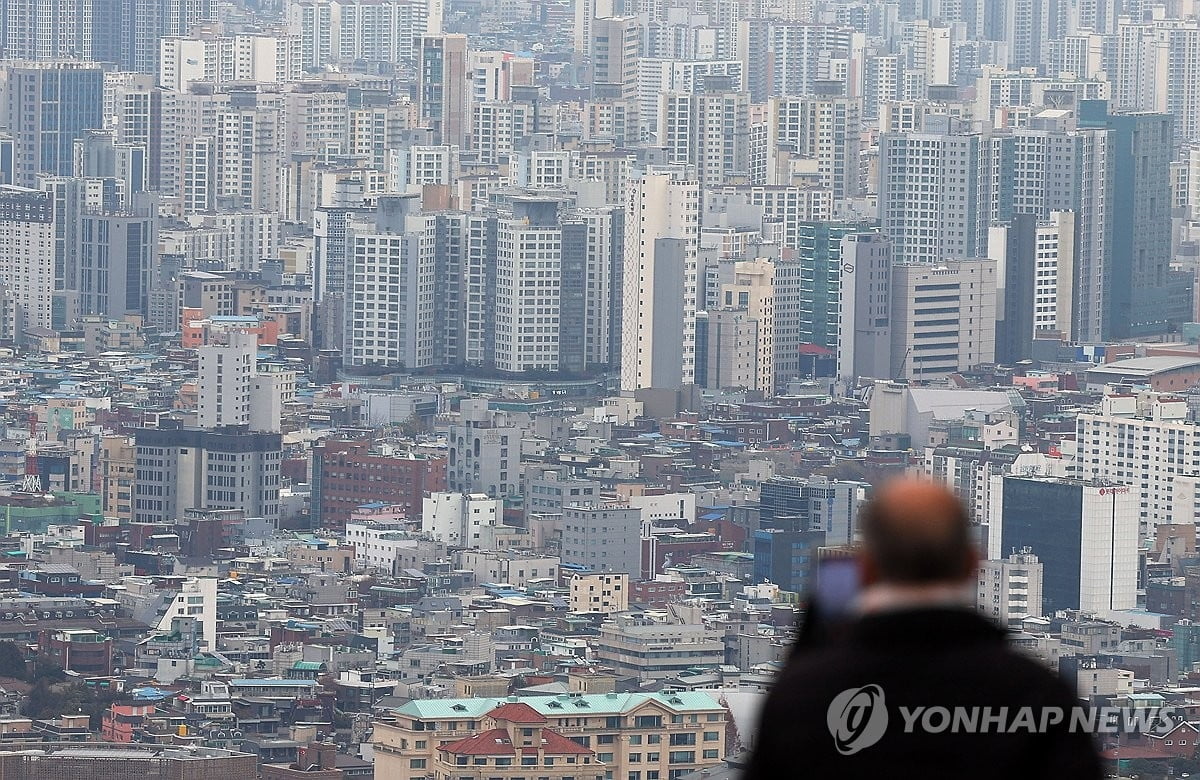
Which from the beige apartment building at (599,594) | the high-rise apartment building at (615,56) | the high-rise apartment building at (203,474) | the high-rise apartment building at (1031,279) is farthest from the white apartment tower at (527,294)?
the high-rise apartment building at (615,56)

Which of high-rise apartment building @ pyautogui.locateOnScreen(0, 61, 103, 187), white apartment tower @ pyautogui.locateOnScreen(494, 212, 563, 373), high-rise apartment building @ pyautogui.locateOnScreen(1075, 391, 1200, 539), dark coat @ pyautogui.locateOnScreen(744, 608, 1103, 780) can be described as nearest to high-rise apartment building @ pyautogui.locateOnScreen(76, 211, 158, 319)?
white apartment tower @ pyautogui.locateOnScreen(494, 212, 563, 373)

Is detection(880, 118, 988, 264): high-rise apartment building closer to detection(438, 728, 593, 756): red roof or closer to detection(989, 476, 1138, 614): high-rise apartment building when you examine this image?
detection(989, 476, 1138, 614): high-rise apartment building

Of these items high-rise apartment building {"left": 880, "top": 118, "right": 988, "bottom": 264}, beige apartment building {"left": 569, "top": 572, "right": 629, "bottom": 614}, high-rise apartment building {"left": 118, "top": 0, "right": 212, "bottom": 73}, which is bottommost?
beige apartment building {"left": 569, "top": 572, "right": 629, "bottom": 614}

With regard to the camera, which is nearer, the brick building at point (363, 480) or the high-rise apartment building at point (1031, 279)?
the brick building at point (363, 480)

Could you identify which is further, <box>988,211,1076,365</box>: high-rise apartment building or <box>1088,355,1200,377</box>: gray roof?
<box>988,211,1076,365</box>: high-rise apartment building

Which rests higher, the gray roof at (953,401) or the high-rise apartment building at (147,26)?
the high-rise apartment building at (147,26)

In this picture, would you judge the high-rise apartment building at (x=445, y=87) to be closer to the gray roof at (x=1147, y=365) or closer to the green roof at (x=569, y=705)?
the gray roof at (x=1147, y=365)
